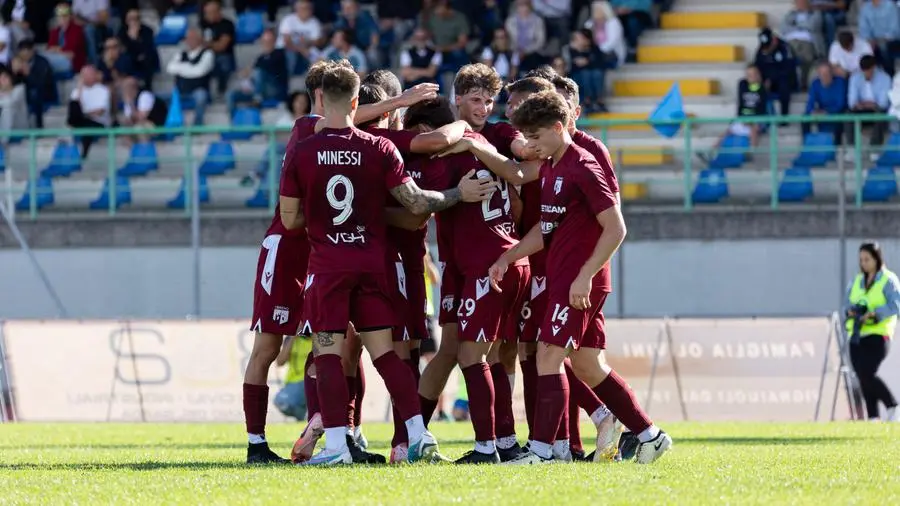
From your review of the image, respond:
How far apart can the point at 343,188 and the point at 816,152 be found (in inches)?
520

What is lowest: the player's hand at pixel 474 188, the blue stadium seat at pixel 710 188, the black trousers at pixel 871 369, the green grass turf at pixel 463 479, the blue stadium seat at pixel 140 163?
the black trousers at pixel 871 369

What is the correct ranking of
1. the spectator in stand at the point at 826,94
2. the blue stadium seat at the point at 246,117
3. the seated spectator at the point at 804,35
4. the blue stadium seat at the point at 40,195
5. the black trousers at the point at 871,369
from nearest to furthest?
the black trousers at the point at 871,369 < the spectator in stand at the point at 826,94 < the blue stadium seat at the point at 40,195 < the seated spectator at the point at 804,35 < the blue stadium seat at the point at 246,117

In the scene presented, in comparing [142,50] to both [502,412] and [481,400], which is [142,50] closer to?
[502,412]

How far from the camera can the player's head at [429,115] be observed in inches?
385

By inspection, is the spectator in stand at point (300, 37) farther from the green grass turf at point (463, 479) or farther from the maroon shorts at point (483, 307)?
the maroon shorts at point (483, 307)

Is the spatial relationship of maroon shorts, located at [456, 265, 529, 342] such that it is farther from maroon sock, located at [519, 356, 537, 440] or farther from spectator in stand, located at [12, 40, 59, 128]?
spectator in stand, located at [12, 40, 59, 128]

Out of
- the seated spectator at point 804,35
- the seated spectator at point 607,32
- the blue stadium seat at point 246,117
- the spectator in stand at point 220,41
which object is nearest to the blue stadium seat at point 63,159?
the blue stadium seat at point 246,117

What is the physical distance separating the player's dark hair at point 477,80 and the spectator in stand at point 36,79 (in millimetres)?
17043

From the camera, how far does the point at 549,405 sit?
9.10 metres

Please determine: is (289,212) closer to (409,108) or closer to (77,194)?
(409,108)

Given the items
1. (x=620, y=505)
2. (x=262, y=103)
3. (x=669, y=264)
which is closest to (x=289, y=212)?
(x=620, y=505)

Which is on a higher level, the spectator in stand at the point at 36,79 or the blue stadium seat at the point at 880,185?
the spectator in stand at the point at 36,79

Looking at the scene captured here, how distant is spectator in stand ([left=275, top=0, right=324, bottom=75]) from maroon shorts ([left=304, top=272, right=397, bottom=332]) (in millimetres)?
15742

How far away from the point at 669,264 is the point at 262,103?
22.6 ft
